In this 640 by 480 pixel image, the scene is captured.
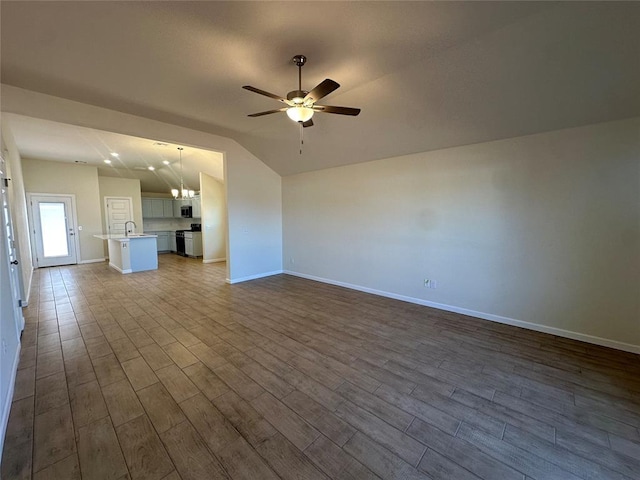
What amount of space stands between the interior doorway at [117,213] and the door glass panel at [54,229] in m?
1.12

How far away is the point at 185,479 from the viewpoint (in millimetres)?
1419

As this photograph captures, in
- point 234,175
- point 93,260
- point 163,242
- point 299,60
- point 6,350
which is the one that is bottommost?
point 93,260

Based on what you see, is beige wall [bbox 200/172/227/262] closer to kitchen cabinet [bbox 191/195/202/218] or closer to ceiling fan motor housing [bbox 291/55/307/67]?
kitchen cabinet [bbox 191/195/202/218]

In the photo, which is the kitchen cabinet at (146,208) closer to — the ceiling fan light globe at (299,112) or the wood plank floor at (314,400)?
the wood plank floor at (314,400)

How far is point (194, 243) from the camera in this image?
8773 mm

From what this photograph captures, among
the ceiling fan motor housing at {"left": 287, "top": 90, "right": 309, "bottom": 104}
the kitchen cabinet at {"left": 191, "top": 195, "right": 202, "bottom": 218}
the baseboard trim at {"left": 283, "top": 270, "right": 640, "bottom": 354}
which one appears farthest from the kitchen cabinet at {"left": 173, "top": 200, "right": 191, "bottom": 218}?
the ceiling fan motor housing at {"left": 287, "top": 90, "right": 309, "bottom": 104}

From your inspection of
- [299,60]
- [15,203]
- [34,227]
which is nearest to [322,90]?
[299,60]

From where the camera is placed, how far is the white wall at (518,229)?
2811 mm

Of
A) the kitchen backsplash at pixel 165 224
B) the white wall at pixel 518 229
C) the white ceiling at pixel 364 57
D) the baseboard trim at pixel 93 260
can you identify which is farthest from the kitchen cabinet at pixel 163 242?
the white wall at pixel 518 229

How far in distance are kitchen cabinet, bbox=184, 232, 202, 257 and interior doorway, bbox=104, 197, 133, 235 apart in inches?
78.5

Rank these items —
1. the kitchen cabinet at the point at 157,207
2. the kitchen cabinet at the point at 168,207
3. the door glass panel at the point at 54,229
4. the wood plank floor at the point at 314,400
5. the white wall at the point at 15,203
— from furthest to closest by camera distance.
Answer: the kitchen cabinet at the point at 168,207
the kitchen cabinet at the point at 157,207
the door glass panel at the point at 54,229
the white wall at the point at 15,203
the wood plank floor at the point at 314,400

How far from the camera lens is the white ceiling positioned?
1.95 meters

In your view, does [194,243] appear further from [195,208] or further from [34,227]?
[34,227]

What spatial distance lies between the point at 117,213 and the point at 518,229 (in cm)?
1080
